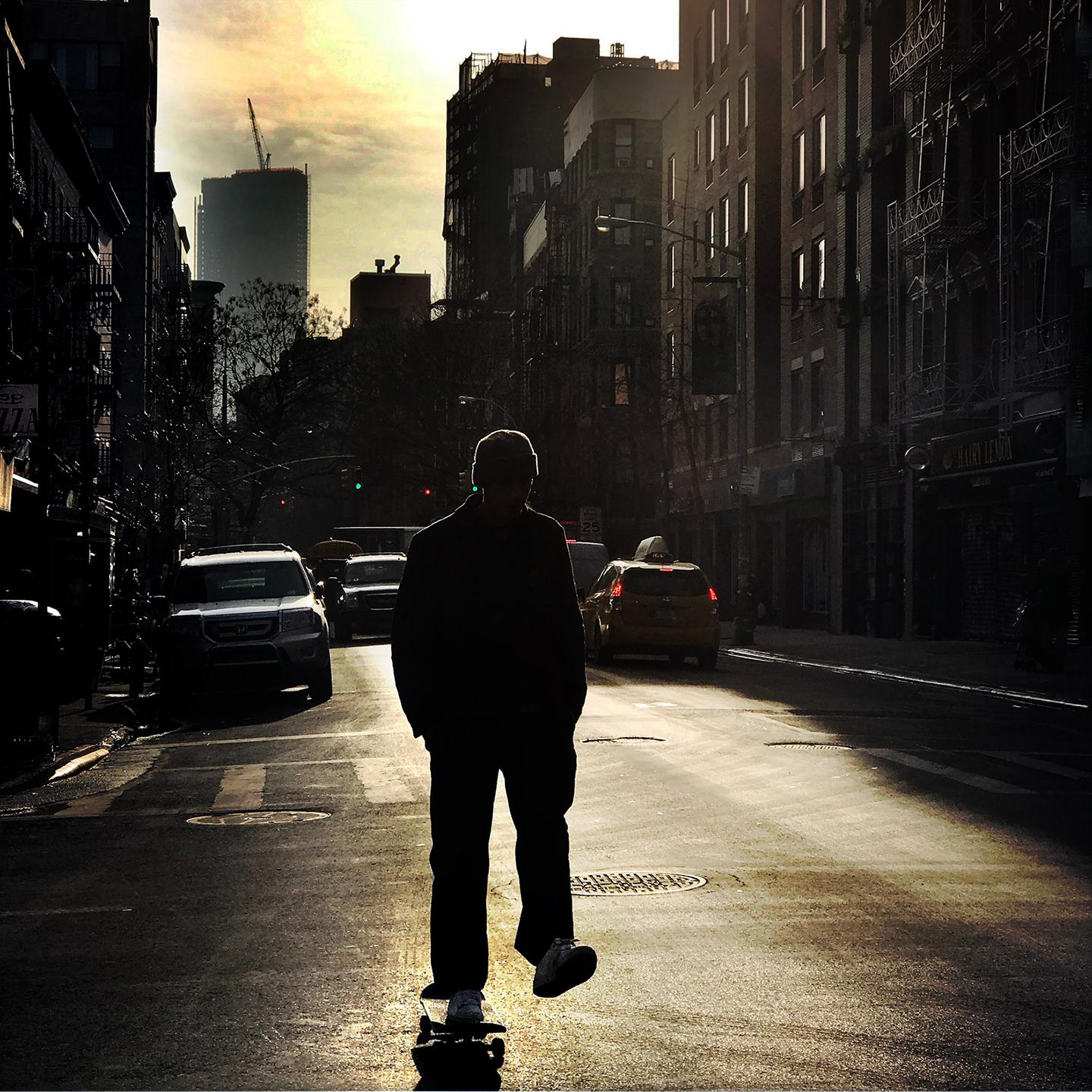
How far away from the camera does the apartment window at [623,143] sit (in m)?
81.4

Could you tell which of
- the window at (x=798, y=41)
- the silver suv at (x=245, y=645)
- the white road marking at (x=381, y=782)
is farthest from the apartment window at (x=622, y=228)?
the white road marking at (x=381, y=782)

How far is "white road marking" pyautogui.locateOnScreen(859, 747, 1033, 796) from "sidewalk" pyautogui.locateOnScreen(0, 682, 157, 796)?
6.60 m

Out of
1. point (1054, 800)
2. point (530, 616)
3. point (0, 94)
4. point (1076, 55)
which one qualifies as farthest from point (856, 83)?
point (530, 616)

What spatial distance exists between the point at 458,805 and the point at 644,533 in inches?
2738

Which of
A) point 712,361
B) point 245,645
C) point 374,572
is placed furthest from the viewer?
point 712,361

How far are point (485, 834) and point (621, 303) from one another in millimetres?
72432

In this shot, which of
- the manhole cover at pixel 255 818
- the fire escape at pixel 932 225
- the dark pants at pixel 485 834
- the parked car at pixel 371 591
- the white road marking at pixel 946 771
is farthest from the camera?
the parked car at pixel 371 591

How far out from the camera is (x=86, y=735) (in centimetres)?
1766

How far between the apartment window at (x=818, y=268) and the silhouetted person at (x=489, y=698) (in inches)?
1634

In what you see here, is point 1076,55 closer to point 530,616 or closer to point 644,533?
point 530,616

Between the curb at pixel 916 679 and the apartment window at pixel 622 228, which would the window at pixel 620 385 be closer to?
the apartment window at pixel 622 228

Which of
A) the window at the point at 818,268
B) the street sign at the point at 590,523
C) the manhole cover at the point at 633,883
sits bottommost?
the manhole cover at the point at 633,883

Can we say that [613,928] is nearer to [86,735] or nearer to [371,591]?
[86,735]

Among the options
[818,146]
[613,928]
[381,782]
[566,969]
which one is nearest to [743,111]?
[818,146]
